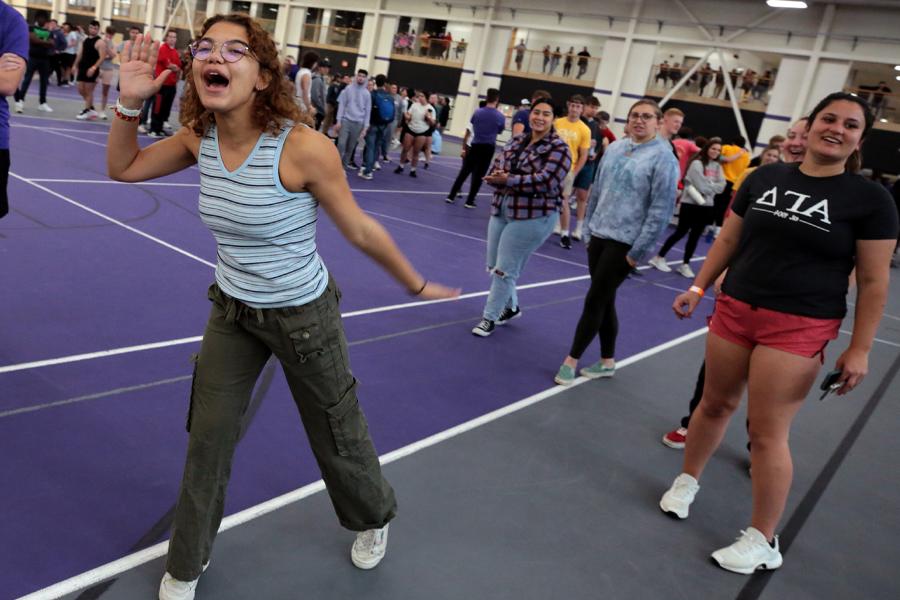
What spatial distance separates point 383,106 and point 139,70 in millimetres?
11310

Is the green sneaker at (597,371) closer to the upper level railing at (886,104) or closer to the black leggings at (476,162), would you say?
the black leggings at (476,162)

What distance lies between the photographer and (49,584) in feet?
7.71

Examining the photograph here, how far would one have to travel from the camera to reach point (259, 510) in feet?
9.73

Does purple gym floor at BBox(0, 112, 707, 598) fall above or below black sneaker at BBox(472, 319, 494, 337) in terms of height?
below

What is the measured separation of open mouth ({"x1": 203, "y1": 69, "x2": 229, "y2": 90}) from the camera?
1989 millimetres

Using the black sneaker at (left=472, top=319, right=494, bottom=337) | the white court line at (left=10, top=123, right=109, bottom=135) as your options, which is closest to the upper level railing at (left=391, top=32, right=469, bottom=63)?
the white court line at (left=10, top=123, right=109, bottom=135)

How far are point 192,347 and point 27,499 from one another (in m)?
1.80

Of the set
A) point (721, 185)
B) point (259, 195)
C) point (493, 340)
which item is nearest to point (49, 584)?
point (259, 195)

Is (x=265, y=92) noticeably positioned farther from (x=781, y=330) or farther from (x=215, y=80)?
(x=781, y=330)

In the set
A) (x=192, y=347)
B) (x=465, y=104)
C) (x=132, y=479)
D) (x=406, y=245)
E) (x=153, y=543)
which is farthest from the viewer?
(x=465, y=104)

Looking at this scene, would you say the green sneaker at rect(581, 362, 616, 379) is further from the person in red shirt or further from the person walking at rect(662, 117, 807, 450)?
the person in red shirt

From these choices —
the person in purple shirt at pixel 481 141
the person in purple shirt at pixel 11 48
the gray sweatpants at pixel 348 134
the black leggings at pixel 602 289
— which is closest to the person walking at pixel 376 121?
the gray sweatpants at pixel 348 134

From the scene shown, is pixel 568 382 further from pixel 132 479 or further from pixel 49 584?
pixel 49 584

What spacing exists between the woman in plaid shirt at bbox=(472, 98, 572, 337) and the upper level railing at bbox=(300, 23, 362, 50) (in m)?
29.8
